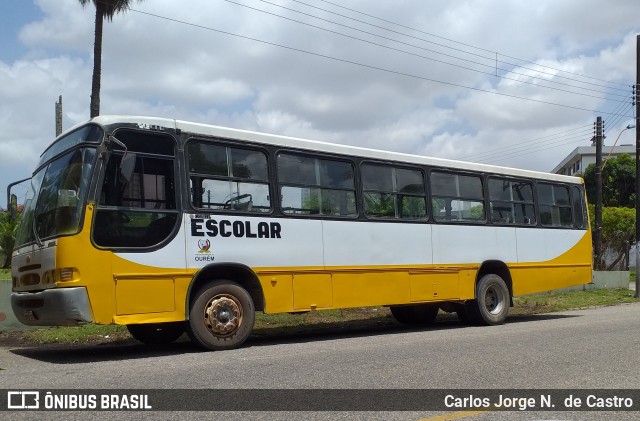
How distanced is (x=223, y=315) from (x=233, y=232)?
3.86 feet

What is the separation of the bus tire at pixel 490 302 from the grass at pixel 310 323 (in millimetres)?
1905

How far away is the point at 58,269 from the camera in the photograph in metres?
8.73

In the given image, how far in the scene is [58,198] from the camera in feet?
30.3

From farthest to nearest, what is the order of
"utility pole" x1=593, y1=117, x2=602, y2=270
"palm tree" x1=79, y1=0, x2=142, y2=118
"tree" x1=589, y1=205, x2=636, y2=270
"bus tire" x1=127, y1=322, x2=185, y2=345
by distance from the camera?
"tree" x1=589, y1=205, x2=636, y2=270
"utility pole" x1=593, y1=117, x2=602, y2=270
"palm tree" x1=79, y1=0, x2=142, y2=118
"bus tire" x1=127, y1=322, x2=185, y2=345

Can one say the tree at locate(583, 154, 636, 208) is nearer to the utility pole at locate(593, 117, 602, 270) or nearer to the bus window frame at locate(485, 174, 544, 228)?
the utility pole at locate(593, 117, 602, 270)

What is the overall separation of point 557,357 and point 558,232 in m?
7.34

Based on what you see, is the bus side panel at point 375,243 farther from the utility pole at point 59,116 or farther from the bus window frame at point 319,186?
the utility pole at point 59,116

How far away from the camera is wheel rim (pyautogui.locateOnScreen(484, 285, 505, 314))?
46.3 ft

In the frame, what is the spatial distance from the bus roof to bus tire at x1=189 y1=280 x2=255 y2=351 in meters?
2.16

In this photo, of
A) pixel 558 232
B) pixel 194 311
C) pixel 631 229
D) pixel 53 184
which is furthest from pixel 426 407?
pixel 631 229

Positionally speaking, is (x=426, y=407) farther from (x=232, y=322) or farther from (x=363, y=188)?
(x=363, y=188)

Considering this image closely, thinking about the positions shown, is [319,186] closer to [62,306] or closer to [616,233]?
[62,306]

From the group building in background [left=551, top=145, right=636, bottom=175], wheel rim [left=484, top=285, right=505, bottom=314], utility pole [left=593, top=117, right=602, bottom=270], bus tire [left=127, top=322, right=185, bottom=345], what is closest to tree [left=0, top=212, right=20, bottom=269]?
bus tire [left=127, top=322, right=185, bottom=345]

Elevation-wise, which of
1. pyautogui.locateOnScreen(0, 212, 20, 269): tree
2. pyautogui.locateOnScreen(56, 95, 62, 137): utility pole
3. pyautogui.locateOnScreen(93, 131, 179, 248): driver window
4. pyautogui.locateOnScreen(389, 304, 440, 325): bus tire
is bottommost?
pyautogui.locateOnScreen(389, 304, 440, 325): bus tire
